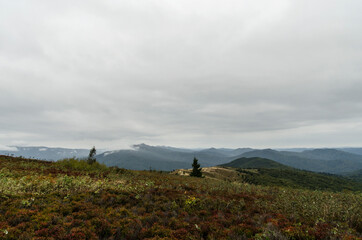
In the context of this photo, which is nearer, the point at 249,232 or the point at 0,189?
the point at 249,232

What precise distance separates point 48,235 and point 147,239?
3890mm

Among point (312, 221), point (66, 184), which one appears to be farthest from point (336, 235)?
point (66, 184)

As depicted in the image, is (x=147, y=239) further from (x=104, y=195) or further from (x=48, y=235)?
(x=104, y=195)

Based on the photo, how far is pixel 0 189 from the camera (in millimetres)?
10930

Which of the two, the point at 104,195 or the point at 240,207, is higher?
the point at 104,195

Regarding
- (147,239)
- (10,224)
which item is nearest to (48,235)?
(10,224)

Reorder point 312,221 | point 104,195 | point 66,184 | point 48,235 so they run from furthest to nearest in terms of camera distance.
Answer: point 66,184 → point 104,195 → point 312,221 → point 48,235

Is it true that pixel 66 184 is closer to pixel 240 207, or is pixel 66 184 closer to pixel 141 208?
pixel 141 208

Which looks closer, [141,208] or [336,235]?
[336,235]

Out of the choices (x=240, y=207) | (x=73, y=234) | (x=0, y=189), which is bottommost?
(x=240, y=207)

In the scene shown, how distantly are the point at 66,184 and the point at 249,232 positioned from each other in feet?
43.8

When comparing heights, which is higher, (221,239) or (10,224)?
(10,224)

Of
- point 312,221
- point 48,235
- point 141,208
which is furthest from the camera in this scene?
point 141,208

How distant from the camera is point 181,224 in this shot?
8.43 meters
